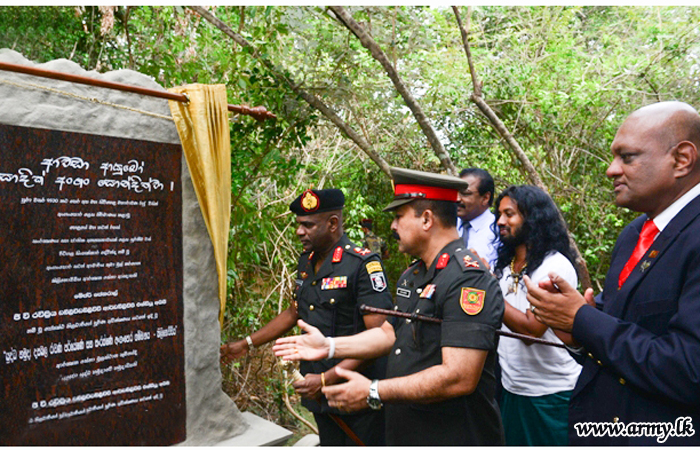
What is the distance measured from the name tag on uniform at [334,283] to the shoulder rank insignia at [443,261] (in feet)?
3.05

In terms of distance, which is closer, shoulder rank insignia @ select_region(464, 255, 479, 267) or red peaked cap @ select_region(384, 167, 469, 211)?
shoulder rank insignia @ select_region(464, 255, 479, 267)

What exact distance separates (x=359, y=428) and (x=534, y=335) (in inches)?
45.1

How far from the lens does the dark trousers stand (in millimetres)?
2875

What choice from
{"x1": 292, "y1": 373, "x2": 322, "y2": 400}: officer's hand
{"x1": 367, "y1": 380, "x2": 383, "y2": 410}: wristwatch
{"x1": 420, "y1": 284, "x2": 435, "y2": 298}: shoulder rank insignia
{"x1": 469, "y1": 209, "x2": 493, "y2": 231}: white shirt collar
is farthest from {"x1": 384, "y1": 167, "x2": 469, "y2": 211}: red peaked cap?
{"x1": 469, "y1": 209, "x2": 493, "y2": 231}: white shirt collar

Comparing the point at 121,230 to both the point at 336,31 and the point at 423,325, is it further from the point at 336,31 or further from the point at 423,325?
the point at 336,31

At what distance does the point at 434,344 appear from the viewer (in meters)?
2.07

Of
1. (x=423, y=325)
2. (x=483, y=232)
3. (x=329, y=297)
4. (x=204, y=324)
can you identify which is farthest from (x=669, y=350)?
(x=204, y=324)

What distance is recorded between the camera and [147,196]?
2.66 meters

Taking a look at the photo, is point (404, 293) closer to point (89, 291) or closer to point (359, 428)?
point (359, 428)

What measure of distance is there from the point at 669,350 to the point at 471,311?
Result: 67cm

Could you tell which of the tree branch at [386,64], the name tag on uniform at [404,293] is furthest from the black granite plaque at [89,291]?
the tree branch at [386,64]

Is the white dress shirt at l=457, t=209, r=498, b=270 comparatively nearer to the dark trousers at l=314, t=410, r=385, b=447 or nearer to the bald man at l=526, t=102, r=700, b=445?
the dark trousers at l=314, t=410, r=385, b=447

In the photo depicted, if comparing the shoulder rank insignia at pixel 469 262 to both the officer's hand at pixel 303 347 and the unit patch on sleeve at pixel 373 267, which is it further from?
the unit patch on sleeve at pixel 373 267

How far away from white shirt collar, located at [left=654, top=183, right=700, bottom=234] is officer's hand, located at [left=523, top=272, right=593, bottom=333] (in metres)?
0.38
